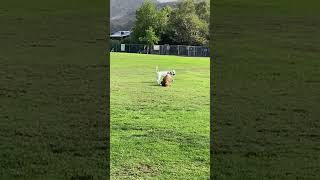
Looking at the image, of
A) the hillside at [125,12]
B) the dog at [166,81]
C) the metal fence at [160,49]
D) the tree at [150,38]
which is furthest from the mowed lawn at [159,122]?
the hillside at [125,12]

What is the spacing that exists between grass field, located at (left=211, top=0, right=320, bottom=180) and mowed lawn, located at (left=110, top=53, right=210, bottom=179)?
146mm

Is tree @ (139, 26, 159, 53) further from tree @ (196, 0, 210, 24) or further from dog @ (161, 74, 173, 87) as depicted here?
dog @ (161, 74, 173, 87)

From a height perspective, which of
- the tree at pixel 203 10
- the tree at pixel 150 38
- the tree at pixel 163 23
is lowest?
the tree at pixel 150 38

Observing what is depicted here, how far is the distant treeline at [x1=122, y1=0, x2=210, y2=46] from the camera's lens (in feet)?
13.9

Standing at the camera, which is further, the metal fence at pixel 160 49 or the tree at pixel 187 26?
the metal fence at pixel 160 49

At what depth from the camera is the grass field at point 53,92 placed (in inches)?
121

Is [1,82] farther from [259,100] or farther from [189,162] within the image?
[189,162]

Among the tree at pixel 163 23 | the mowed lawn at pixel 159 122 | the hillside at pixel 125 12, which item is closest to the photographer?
the mowed lawn at pixel 159 122

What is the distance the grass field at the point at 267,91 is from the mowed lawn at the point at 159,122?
0.48 ft

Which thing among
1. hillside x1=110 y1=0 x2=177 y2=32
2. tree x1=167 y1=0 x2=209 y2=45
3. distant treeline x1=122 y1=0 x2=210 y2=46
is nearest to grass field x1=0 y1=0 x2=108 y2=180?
hillside x1=110 y1=0 x2=177 y2=32

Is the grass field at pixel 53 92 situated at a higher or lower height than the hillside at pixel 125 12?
lower

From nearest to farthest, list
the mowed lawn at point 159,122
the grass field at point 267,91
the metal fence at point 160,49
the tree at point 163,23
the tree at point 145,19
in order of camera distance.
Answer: the mowed lawn at point 159,122
the grass field at point 267,91
the tree at point 145,19
the tree at point 163,23
the metal fence at point 160,49

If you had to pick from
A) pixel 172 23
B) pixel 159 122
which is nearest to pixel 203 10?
pixel 172 23

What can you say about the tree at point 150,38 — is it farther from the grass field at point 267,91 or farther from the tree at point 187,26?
the grass field at point 267,91
